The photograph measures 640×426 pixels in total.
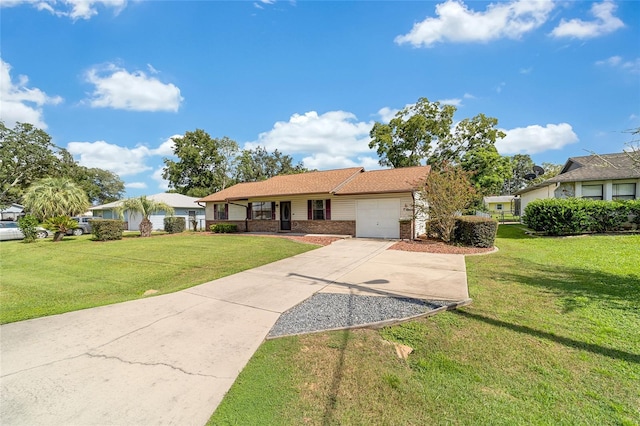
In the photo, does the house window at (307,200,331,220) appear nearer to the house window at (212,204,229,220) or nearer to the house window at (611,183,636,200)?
the house window at (212,204,229,220)

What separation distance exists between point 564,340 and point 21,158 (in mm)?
48641

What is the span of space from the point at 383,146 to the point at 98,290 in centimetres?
2922

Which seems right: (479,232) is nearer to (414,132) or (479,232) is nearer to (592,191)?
(592,191)

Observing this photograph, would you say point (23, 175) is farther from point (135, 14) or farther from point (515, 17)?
point (515, 17)

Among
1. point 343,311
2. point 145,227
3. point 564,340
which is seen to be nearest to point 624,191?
point 564,340

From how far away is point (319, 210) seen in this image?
17406 millimetres

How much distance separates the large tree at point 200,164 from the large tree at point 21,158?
12945mm

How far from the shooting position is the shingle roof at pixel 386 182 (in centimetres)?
1427

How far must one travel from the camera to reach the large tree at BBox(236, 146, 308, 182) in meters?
44.5

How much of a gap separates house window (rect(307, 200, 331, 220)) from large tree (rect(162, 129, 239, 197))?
94.0 feet

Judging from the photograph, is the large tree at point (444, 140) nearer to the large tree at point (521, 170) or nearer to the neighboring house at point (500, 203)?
the neighboring house at point (500, 203)

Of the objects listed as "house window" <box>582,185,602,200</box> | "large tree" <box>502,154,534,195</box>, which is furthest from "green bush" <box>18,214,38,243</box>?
"large tree" <box>502,154,534,195</box>

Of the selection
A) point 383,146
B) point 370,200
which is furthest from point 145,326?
point 383,146

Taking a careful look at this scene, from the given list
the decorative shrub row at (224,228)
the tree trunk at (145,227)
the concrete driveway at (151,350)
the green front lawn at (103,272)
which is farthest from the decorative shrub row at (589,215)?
the tree trunk at (145,227)
